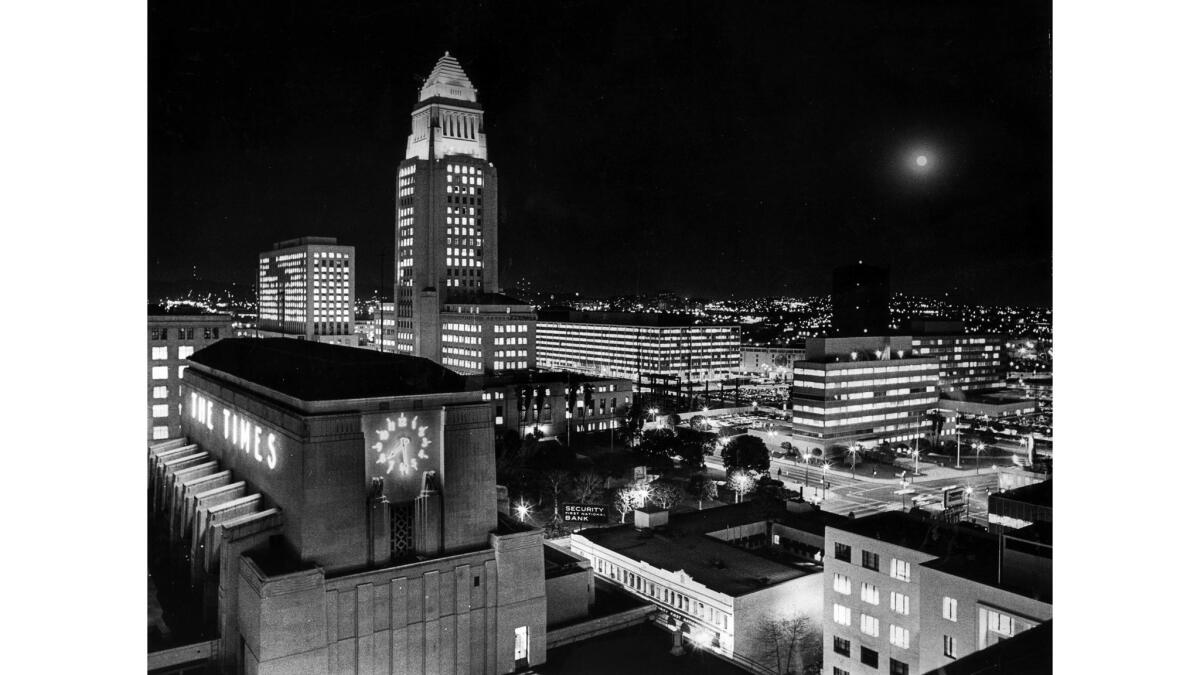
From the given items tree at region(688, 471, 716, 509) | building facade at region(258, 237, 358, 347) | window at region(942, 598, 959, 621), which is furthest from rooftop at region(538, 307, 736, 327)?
window at region(942, 598, 959, 621)

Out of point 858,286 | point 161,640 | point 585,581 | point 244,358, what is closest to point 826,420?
point 858,286

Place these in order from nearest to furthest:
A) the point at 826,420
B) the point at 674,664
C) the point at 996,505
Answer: the point at 674,664
the point at 996,505
the point at 826,420

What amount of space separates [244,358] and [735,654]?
1310cm

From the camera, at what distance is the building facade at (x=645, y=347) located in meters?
67.9

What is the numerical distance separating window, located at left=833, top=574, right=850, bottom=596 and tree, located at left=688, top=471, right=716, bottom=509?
13.0 meters

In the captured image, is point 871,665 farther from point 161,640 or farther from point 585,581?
point 161,640

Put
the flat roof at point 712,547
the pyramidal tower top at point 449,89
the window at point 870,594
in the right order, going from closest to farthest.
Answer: the window at point 870,594 < the flat roof at point 712,547 < the pyramidal tower top at point 449,89

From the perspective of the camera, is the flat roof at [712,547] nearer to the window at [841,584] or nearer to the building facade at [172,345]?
the window at [841,584]

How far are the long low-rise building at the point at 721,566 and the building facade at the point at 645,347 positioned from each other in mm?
40893

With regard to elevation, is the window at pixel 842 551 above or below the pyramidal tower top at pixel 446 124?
below

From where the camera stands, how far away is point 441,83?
47500 millimetres

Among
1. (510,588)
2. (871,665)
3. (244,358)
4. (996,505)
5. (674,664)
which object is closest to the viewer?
(674,664)

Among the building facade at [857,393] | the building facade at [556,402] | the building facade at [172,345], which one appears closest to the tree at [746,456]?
the building facade at [857,393]

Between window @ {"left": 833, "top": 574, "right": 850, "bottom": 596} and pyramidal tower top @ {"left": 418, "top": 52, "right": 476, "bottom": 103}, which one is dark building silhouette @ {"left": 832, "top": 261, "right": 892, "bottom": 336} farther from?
pyramidal tower top @ {"left": 418, "top": 52, "right": 476, "bottom": 103}
